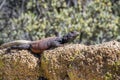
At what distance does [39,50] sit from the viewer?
5.92m

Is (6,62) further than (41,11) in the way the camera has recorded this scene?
No

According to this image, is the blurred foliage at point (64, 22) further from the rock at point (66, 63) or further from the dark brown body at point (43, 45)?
the rock at point (66, 63)

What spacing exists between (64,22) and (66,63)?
358 inches

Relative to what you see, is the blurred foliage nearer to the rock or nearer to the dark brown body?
the dark brown body

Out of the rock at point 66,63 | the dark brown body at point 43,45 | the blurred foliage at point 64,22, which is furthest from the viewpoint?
the blurred foliage at point 64,22

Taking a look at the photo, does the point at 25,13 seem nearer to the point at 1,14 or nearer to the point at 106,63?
the point at 1,14

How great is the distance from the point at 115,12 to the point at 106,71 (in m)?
11.2

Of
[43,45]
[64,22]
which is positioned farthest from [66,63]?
[64,22]

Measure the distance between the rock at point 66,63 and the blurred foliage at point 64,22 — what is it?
764 centimetres

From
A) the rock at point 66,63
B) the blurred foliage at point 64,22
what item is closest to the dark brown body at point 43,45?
the rock at point 66,63

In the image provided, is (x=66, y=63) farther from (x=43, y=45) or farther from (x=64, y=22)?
(x=64, y=22)

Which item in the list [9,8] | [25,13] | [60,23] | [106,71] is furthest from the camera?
[9,8]

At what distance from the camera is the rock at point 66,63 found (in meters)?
4.81

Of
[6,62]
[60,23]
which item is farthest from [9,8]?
[6,62]
